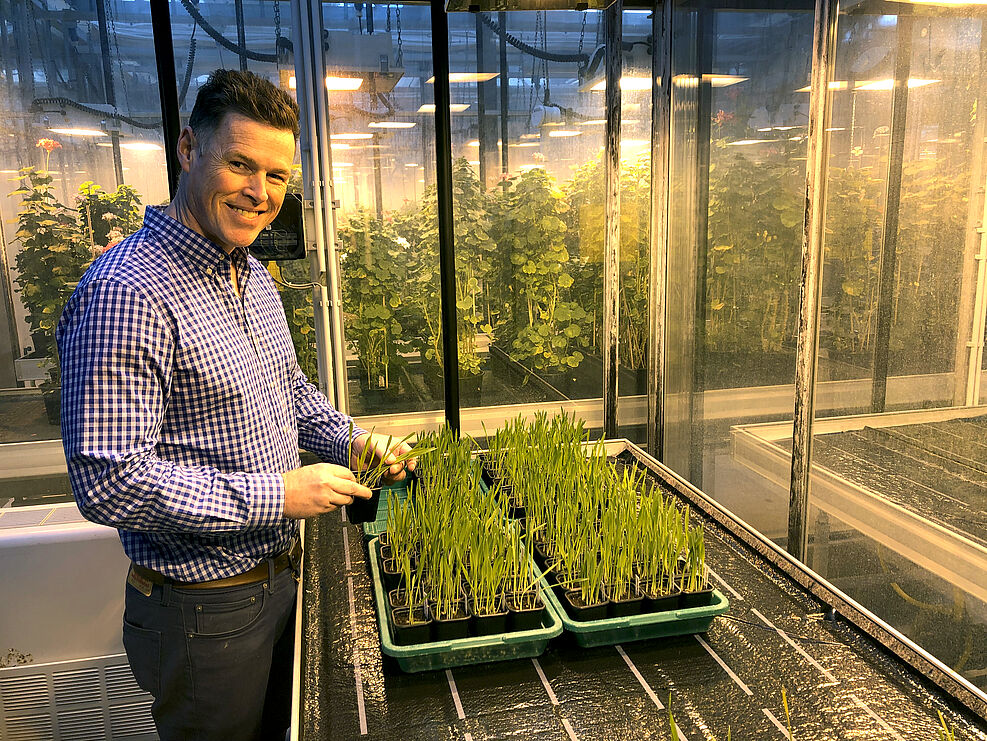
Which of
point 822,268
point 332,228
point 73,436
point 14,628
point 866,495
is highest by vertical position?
point 332,228

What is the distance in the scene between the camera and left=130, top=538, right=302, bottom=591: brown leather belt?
1462mm

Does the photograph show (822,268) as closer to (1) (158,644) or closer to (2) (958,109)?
(2) (958,109)

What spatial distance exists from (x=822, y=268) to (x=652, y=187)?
135 centimetres

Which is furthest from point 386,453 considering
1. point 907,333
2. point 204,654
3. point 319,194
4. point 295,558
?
point 319,194

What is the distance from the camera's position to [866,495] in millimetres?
2498

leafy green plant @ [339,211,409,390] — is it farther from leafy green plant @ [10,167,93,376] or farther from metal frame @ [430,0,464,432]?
leafy green plant @ [10,167,93,376]

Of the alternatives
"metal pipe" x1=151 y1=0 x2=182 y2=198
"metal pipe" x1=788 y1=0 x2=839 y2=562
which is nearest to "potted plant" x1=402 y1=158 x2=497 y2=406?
"metal pipe" x1=151 y1=0 x2=182 y2=198

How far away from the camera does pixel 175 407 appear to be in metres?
1.40

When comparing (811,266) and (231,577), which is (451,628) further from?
(811,266)

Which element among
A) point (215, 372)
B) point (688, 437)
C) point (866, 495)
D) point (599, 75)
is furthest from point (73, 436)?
point (599, 75)

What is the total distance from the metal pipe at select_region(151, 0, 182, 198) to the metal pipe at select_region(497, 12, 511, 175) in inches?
59.1

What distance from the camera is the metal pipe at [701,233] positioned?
3273mm

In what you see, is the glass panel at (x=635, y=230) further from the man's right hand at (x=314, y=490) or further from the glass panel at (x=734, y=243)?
the man's right hand at (x=314, y=490)

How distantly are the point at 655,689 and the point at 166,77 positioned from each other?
10.7 ft
